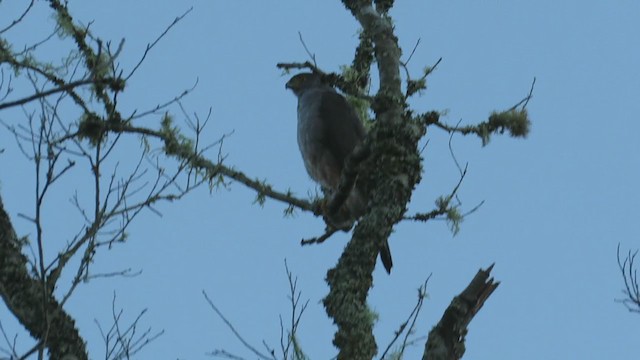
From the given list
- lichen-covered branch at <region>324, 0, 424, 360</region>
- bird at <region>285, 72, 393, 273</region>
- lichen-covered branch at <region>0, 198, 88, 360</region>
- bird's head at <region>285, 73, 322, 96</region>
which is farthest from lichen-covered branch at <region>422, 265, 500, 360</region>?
bird's head at <region>285, 73, 322, 96</region>

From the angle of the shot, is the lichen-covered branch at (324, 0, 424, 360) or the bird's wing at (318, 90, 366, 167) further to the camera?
the bird's wing at (318, 90, 366, 167)

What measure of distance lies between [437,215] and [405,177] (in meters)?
0.69

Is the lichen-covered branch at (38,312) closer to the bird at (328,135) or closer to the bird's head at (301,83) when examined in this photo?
the bird at (328,135)

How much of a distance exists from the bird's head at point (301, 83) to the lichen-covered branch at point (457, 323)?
12.4 feet

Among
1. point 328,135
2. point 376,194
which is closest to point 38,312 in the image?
point 376,194

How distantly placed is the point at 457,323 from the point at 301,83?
4.22m

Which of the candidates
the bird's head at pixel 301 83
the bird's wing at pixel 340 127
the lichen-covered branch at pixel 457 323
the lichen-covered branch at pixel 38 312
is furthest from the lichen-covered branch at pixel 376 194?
the bird's head at pixel 301 83

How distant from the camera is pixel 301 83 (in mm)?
7875

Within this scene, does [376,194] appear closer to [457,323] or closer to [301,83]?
[457,323]

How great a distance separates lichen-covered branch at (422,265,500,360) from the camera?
385 cm

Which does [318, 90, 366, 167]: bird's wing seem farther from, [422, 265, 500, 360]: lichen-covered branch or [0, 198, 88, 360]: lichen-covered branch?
[0, 198, 88, 360]: lichen-covered branch

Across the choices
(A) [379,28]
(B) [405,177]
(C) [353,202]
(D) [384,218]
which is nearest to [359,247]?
(D) [384,218]

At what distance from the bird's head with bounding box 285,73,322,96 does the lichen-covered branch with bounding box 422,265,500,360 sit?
3.77 metres

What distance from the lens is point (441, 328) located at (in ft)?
12.8
